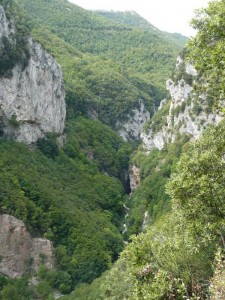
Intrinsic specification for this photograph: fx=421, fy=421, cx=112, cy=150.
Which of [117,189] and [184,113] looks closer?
[184,113]

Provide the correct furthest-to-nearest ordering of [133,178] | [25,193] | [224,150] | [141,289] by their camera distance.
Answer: [133,178], [25,193], [224,150], [141,289]

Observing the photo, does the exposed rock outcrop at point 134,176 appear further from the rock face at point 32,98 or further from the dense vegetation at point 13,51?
the dense vegetation at point 13,51

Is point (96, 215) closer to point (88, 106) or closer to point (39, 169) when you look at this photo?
point (39, 169)

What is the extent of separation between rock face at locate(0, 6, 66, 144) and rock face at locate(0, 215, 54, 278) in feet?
91.7

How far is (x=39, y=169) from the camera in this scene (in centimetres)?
9862

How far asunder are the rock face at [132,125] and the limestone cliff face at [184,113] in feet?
127

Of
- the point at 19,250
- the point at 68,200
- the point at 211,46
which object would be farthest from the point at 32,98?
the point at 211,46

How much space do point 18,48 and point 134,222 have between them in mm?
50596

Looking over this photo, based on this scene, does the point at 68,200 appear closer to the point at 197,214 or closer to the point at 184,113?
the point at 184,113

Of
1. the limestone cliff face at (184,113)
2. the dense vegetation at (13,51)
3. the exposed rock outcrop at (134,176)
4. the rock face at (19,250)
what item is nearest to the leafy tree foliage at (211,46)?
the rock face at (19,250)

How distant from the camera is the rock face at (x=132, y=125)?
168375 millimetres

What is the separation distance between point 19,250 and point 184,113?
5416 cm

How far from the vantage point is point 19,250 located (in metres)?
74.1

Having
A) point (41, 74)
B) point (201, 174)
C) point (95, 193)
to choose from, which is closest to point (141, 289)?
point (201, 174)
